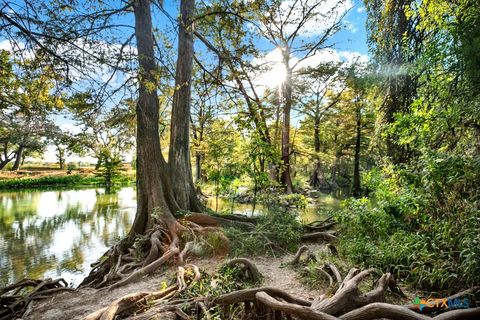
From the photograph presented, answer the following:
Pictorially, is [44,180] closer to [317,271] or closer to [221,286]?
[221,286]

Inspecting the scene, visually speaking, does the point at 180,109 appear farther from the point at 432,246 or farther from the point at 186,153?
the point at 432,246

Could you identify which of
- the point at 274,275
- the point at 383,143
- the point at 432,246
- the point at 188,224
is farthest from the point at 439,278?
the point at 188,224

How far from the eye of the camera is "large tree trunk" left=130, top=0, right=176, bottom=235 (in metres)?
5.91

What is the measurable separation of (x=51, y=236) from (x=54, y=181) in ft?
89.5

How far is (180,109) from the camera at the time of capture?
272 inches

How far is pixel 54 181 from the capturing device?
102 feet

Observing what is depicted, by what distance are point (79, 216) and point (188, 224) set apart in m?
8.63

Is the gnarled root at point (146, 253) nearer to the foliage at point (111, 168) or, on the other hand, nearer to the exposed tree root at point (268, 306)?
the exposed tree root at point (268, 306)

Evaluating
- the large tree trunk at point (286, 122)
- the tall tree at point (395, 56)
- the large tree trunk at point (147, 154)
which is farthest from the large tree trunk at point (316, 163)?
the large tree trunk at point (147, 154)

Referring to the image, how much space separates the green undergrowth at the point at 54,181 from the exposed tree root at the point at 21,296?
27023 mm

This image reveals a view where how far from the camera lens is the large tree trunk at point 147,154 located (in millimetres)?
5910

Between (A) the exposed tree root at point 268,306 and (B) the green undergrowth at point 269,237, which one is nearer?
(A) the exposed tree root at point 268,306

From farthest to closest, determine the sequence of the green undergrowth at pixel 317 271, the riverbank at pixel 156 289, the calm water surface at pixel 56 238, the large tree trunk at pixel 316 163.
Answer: the large tree trunk at pixel 316 163, the calm water surface at pixel 56 238, the green undergrowth at pixel 317 271, the riverbank at pixel 156 289

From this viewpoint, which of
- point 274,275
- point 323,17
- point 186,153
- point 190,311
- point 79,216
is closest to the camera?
point 190,311
